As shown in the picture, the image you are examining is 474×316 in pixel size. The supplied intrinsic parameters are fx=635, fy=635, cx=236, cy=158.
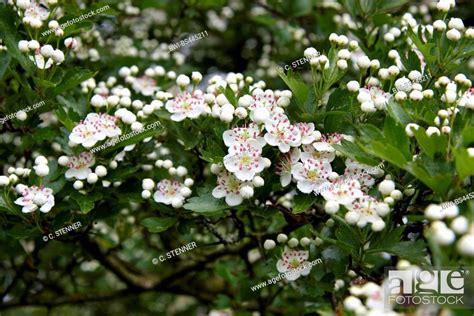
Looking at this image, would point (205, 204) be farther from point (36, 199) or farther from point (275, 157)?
point (36, 199)

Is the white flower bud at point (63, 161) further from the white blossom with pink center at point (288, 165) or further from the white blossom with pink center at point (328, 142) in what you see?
the white blossom with pink center at point (328, 142)

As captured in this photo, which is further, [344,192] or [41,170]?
[41,170]

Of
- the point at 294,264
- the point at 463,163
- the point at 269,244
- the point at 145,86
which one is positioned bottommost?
the point at 269,244

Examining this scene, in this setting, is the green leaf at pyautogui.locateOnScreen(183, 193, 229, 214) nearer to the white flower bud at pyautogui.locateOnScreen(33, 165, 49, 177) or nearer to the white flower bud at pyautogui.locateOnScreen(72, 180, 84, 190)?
the white flower bud at pyautogui.locateOnScreen(72, 180, 84, 190)

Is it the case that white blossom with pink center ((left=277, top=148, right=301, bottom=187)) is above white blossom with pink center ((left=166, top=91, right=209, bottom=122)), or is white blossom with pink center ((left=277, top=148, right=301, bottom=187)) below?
below

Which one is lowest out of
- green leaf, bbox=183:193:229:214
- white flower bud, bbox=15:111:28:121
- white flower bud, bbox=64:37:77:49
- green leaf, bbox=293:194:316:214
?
green leaf, bbox=183:193:229:214

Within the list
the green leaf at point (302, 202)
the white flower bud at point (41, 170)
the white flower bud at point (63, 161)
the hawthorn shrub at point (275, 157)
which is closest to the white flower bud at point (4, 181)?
the hawthorn shrub at point (275, 157)

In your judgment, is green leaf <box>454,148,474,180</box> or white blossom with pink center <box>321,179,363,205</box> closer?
green leaf <box>454,148,474,180</box>

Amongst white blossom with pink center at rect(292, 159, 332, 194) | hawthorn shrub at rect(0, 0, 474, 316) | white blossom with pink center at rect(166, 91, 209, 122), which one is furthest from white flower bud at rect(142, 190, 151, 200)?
white blossom with pink center at rect(292, 159, 332, 194)

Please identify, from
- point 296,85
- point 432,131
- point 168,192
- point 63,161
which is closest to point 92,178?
point 63,161
